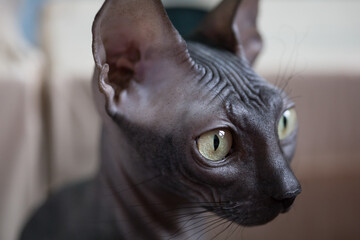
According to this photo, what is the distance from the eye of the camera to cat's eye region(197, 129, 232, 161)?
1.38 ft

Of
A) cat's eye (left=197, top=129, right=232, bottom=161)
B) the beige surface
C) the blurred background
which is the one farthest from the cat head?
the beige surface

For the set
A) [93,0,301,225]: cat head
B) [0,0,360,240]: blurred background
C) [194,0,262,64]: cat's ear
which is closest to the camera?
[93,0,301,225]: cat head

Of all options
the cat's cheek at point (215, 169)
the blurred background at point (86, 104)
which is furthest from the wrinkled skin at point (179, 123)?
the blurred background at point (86, 104)

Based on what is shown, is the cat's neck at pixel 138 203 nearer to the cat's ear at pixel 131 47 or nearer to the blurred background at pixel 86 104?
the cat's ear at pixel 131 47

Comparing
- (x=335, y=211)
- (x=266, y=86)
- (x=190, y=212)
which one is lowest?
(x=335, y=211)

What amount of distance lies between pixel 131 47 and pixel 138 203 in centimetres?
15

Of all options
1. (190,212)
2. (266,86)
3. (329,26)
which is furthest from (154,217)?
(329,26)

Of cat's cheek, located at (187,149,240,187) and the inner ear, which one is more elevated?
the inner ear

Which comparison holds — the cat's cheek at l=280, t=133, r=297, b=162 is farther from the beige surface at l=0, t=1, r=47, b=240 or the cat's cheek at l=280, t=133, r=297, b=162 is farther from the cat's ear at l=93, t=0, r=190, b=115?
the beige surface at l=0, t=1, r=47, b=240

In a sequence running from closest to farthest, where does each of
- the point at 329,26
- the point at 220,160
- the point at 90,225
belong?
the point at 220,160 → the point at 90,225 → the point at 329,26

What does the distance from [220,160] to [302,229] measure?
200mm

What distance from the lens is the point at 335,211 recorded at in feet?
2.05

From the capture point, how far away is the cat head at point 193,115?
1.37ft

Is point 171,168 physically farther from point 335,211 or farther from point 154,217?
point 335,211
